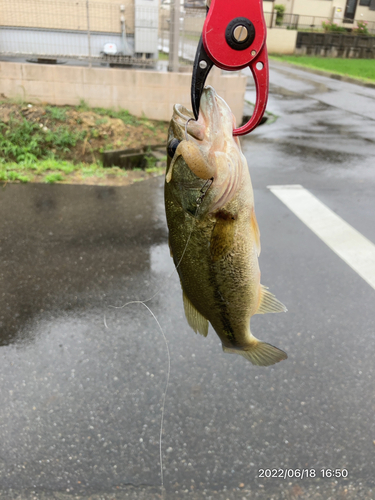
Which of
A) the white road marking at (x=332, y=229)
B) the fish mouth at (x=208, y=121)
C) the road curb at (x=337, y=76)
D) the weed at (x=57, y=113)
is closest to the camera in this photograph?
the fish mouth at (x=208, y=121)

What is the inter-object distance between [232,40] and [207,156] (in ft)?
1.28

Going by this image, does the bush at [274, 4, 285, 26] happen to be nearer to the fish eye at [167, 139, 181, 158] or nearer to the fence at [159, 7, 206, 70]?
the fence at [159, 7, 206, 70]

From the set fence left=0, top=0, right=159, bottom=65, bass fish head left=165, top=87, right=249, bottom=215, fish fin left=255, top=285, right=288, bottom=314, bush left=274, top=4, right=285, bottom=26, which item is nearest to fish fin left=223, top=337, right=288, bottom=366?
fish fin left=255, top=285, right=288, bottom=314

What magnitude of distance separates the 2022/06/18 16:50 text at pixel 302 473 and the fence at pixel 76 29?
27.1 ft

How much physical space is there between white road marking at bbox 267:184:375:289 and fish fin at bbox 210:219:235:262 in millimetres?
3404

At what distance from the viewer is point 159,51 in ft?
31.1

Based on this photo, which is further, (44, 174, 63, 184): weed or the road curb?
the road curb

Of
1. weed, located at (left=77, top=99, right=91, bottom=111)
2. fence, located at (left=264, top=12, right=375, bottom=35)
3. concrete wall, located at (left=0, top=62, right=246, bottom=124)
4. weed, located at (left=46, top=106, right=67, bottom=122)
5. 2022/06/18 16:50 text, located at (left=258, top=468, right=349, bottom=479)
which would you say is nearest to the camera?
2022/06/18 16:50 text, located at (left=258, top=468, right=349, bottom=479)

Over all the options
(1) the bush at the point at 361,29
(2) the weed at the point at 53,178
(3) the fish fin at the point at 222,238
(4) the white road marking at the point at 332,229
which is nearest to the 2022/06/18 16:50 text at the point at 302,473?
(3) the fish fin at the point at 222,238

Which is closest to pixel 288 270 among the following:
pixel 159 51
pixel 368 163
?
pixel 368 163

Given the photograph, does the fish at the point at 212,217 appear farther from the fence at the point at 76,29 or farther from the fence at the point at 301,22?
the fence at the point at 301,22

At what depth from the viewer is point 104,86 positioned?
27.6 feet

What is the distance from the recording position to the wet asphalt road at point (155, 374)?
2559 mm

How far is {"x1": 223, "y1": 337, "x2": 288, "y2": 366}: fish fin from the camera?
1686 mm
